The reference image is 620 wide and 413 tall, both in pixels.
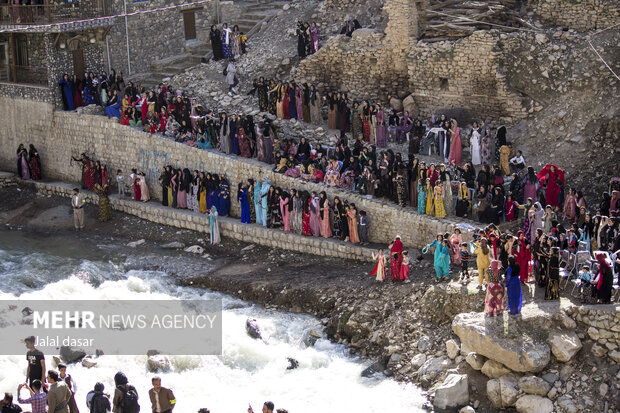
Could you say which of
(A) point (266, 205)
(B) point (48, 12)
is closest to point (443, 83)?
(A) point (266, 205)

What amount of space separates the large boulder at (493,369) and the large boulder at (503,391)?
0.27 feet

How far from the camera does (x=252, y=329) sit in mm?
16641

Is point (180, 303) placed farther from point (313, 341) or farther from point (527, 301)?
point (527, 301)

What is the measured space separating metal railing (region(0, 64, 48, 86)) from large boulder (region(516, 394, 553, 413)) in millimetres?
15428

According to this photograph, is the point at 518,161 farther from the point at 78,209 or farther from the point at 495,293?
the point at 78,209

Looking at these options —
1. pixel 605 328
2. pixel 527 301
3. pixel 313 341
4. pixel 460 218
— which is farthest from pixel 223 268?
pixel 605 328

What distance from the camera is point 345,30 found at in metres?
23.3

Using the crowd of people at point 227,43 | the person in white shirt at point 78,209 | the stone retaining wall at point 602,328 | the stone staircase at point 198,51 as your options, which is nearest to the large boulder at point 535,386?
the stone retaining wall at point 602,328

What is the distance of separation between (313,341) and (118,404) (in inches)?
197

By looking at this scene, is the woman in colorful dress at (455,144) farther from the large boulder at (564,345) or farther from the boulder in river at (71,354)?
the boulder in river at (71,354)

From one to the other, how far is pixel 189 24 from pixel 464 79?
8.46m

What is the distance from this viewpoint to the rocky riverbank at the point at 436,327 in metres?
14.1

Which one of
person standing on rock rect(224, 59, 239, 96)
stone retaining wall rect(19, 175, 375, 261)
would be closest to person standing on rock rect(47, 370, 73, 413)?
stone retaining wall rect(19, 175, 375, 261)

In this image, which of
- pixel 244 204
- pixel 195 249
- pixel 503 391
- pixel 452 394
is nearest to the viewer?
pixel 503 391
